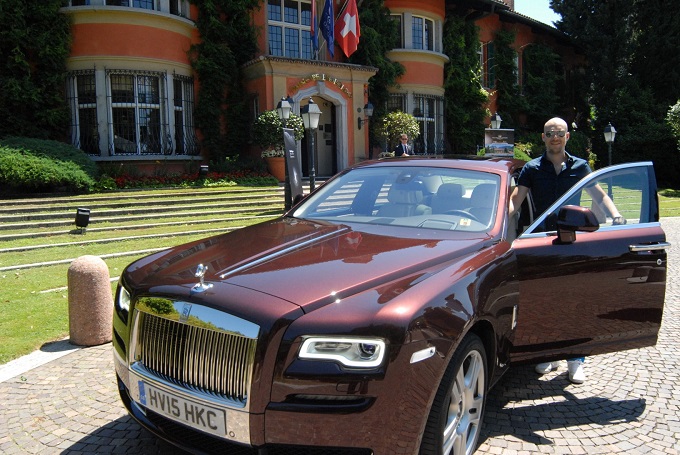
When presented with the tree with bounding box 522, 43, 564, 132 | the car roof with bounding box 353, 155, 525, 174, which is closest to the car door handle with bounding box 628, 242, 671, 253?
the car roof with bounding box 353, 155, 525, 174

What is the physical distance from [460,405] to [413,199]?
5.26 feet

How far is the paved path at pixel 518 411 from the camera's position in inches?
128

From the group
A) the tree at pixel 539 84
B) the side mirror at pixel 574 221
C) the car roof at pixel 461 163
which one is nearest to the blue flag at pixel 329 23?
the tree at pixel 539 84

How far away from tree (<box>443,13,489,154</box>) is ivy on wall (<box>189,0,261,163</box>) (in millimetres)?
9503

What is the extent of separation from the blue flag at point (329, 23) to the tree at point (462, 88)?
692cm

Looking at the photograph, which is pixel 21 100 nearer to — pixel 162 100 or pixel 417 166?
pixel 162 100

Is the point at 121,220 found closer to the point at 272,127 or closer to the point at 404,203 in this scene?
the point at 272,127

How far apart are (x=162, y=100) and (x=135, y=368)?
50.8ft

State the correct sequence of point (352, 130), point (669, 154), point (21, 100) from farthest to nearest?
point (669, 154) → point (352, 130) → point (21, 100)

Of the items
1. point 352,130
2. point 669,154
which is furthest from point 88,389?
A: point 669,154

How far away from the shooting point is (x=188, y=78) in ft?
58.0

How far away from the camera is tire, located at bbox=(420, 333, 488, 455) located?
7.99 feet

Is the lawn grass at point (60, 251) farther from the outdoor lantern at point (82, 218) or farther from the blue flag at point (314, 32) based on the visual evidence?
the blue flag at point (314, 32)

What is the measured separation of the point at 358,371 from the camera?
2.21 m
